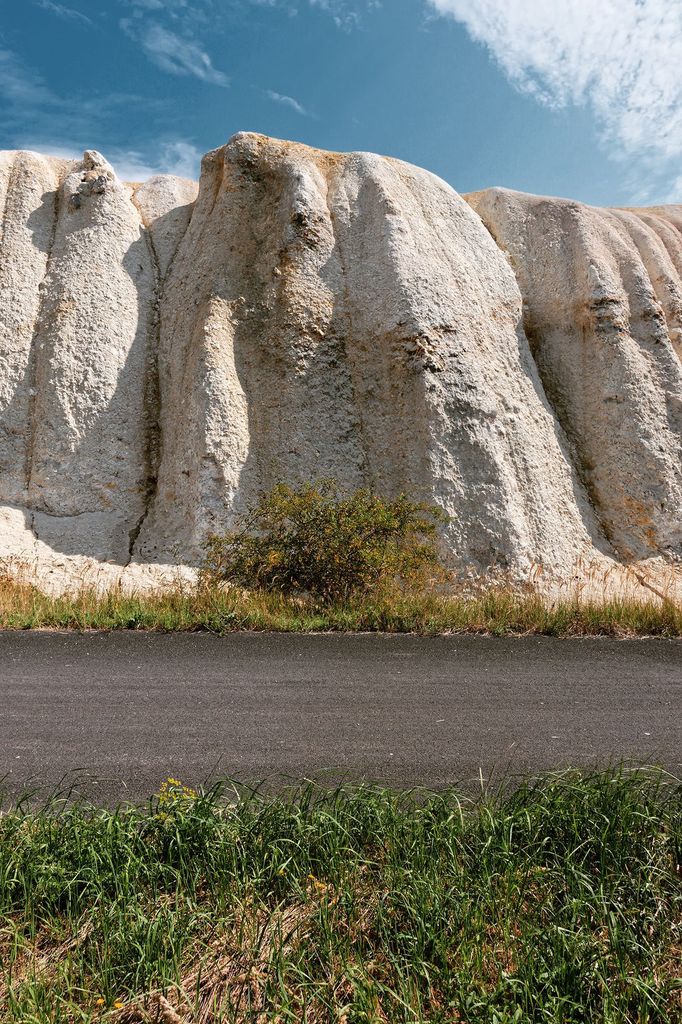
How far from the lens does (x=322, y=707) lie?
565 cm

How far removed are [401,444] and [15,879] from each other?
10923 mm

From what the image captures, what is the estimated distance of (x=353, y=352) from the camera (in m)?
14.2

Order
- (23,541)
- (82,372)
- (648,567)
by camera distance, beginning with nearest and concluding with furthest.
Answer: (23,541), (648,567), (82,372)

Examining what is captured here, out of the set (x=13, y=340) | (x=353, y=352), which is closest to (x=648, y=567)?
(x=353, y=352)

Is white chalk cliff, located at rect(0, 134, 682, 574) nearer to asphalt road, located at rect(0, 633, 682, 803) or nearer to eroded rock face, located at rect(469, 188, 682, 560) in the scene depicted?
eroded rock face, located at rect(469, 188, 682, 560)

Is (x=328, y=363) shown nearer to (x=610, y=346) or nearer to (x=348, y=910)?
(x=610, y=346)

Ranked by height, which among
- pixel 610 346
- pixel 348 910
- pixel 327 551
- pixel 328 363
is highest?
pixel 610 346

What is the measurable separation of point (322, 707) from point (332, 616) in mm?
2870

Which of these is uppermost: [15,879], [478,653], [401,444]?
[401,444]

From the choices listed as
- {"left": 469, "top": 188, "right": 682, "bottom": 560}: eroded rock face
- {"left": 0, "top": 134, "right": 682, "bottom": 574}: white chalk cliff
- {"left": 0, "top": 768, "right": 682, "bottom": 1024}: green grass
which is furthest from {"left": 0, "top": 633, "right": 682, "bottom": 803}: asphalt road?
{"left": 469, "top": 188, "right": 682, "bottom": 560}: eroded rock face

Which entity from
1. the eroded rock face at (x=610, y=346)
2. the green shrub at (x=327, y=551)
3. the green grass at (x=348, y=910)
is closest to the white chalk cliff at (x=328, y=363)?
the eroded rock face at (x=610, y=346)

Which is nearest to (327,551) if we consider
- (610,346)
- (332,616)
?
(332,616)

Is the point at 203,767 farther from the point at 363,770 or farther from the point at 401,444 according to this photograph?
the point at 401,444

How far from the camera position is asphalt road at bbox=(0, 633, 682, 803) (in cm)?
452
